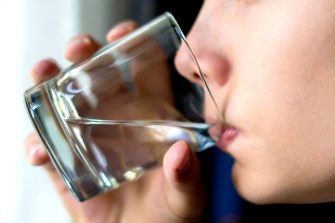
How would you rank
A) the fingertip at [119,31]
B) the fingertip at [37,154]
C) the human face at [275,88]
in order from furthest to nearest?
the fingertip at [119,31]
the fingertip at [37,154]
the human face at [275,88]

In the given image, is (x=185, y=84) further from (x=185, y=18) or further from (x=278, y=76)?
(x=185, y=18)

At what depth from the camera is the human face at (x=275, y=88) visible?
62 cm

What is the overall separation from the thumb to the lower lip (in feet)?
0.15

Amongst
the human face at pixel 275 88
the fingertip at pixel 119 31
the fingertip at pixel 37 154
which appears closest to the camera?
the human face at pixel 275 88

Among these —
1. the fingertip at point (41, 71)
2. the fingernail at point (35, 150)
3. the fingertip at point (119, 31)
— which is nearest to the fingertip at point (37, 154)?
the fingernail at point (35, 150)

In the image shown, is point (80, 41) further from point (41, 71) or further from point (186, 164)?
point (186, 164)

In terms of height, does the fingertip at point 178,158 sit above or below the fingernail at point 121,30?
below

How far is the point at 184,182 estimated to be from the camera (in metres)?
0.77

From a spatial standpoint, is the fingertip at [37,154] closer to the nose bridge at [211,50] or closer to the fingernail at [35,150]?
the fingernail at [35,150]

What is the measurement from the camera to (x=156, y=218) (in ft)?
3.02

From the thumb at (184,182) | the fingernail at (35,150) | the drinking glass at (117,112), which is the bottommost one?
the thumb at (184,182)

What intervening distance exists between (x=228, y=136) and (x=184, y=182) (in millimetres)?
117

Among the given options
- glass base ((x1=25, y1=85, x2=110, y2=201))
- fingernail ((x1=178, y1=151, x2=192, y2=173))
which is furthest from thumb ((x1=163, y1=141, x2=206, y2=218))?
glass base ((x1=25, y1=85, x2=110, y2=201))

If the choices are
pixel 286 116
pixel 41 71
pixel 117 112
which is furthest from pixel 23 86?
pixel 286 116
